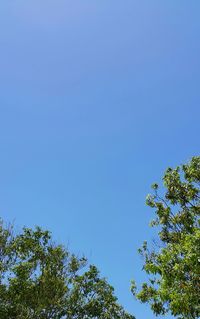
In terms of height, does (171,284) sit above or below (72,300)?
below

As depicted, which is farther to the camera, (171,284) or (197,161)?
(197,161)

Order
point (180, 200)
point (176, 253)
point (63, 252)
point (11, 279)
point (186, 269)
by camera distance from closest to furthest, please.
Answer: point (186, 269) < point (176, 253) < point (180, 200) < point (11, 279) < point (63, 252)

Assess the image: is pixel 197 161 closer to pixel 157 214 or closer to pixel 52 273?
pixel 157 214

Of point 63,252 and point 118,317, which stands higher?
point 63,252

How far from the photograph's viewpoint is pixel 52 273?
3134 cm

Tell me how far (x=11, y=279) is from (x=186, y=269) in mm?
16500

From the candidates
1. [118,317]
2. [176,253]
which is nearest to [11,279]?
[118,317]

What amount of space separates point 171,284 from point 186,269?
0.92m

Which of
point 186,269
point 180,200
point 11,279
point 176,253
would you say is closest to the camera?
point 186,269

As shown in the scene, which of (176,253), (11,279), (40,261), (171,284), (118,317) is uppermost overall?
(40,261)

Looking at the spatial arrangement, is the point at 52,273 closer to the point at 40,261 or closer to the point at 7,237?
the point at 40,261

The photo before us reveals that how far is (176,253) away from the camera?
17.3 metres

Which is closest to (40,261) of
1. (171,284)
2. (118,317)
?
(118,317)

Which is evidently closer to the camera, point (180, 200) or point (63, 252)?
point (180, 200)
